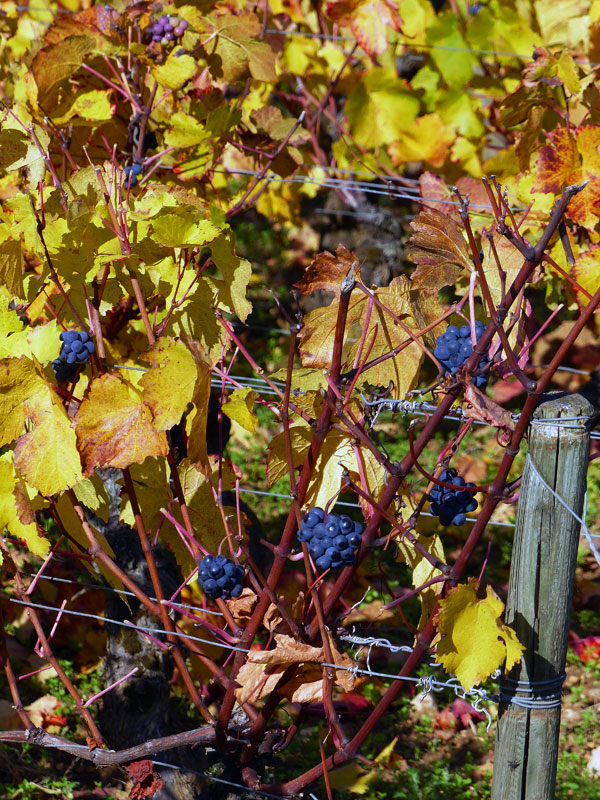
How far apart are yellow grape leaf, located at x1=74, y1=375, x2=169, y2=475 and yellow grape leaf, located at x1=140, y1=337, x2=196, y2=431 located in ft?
0.07

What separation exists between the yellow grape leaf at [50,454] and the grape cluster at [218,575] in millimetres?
238

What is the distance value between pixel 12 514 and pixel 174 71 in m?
1.00

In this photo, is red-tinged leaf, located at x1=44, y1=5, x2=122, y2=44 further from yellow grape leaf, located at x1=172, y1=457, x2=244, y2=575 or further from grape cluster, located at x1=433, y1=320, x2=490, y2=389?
grape cluster, located at x1=433, y1=320, x2=490, y2=389

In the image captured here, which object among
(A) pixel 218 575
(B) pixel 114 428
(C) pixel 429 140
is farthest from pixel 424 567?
(C) pixel 429 140

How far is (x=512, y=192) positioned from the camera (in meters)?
2.20

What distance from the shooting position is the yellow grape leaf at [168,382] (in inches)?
45.2

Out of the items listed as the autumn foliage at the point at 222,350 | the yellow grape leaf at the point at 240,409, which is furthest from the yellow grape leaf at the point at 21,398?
the yellow grape leaf at the point at 240,409

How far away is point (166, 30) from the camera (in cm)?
175

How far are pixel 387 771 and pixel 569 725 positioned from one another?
1.78 feet

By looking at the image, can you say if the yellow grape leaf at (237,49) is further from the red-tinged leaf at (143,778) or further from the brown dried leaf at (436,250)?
the red-tinged leaf at (143,778)

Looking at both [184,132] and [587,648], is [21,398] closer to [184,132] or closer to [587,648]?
[184,132]

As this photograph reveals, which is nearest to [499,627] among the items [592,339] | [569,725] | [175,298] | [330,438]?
[330,438]

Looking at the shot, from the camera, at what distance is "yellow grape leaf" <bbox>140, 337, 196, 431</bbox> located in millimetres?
1148

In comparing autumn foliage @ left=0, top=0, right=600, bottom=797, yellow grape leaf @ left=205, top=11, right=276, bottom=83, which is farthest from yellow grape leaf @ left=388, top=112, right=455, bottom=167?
Answer: yellow grape leaf @ left=205, top=11, right=276, bottom=83
